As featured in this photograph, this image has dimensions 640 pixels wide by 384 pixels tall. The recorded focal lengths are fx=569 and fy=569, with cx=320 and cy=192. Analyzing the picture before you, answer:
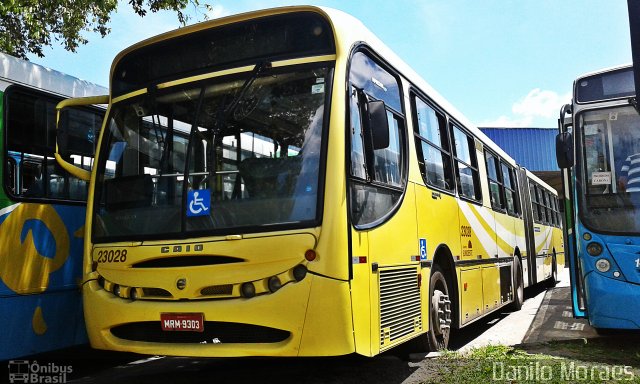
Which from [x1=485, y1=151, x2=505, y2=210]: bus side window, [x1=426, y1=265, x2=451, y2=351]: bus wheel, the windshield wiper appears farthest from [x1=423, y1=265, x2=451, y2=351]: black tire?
[x1=485, y1=151, x2=505, y2=210]: bus side window

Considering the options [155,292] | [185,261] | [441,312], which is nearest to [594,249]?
[441,312]

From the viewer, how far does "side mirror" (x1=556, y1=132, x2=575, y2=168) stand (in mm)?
6805

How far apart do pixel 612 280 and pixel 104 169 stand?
5417 millimetres

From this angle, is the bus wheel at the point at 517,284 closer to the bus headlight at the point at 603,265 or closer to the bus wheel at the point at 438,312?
the bus headlight at the point at 603,265

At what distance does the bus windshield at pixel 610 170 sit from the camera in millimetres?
6504

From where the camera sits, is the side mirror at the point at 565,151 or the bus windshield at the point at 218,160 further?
the side mirror at the point at 565,151

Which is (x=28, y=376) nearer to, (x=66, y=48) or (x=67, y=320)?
(x=67, y=320)

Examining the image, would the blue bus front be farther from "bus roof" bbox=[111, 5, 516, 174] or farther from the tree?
the tree

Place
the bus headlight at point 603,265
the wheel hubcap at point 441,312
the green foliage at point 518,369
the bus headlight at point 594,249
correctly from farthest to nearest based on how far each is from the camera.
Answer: the bus headlight at point 594,249 → the bus headlight at point 603,265 → the wheel hubcap at point 441,312 → the green foliage at point 518,369

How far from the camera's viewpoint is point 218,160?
455 centimetres

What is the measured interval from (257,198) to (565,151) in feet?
14.0

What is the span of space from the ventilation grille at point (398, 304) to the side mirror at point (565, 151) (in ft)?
8.84

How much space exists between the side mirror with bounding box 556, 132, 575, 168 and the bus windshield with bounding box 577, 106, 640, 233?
0.77 ft

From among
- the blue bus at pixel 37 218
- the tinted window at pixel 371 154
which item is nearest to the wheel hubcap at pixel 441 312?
the tinted window at pixel 371 154
